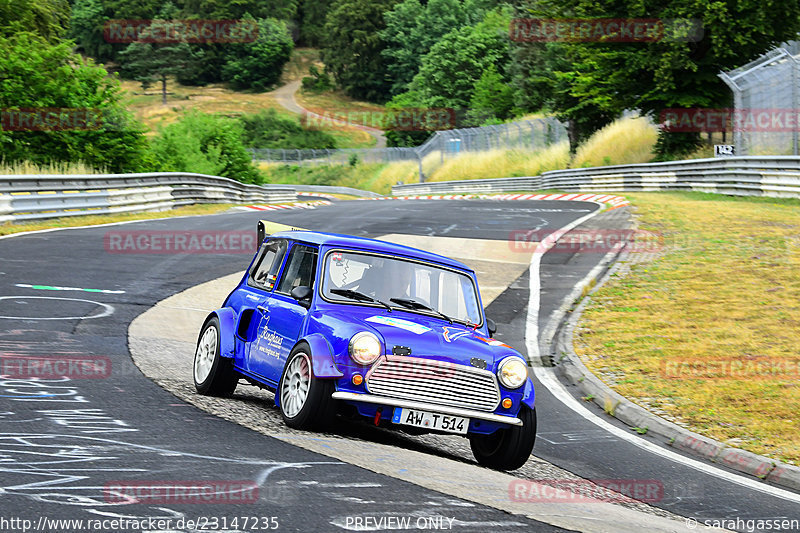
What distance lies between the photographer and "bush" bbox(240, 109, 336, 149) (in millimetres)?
119375

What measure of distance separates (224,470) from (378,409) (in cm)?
154

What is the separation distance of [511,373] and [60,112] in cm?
2659

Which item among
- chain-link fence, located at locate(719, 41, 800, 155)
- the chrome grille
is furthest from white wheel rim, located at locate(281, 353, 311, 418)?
chain-link fence, located at locate(719, 41, 800, 155)

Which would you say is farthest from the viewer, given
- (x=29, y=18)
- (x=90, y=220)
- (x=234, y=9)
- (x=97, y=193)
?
(x=234, y=9)

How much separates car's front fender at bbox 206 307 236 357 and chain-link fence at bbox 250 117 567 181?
5136cm

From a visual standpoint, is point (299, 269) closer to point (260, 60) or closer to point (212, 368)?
point (212, 368)

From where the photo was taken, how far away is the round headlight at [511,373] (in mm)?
7613

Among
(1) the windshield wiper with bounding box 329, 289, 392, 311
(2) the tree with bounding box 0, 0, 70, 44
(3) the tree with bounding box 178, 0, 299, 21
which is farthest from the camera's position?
(3) the tree with bounding box 178, 0, 299, 21

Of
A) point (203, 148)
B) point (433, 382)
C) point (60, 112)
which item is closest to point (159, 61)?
point (203, 148)

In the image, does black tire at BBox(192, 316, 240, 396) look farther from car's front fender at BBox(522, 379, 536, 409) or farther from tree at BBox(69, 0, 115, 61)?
tree at BBox(69, 0, 115, 61)

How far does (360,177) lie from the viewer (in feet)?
311

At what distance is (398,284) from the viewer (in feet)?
27.9

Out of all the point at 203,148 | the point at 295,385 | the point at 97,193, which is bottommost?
the point at 295,385

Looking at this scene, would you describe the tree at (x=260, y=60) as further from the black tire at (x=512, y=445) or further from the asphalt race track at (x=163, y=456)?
the black tire at (x=512, y=445)
